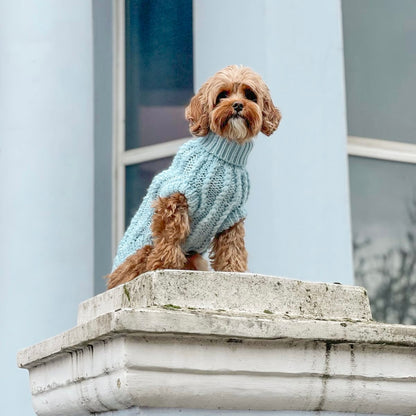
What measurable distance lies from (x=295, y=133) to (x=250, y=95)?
2677mm

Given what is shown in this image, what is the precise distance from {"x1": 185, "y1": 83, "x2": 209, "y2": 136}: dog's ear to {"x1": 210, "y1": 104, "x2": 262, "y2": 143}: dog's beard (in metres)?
0.08

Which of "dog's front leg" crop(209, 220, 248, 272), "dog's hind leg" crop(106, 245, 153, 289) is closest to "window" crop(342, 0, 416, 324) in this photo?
"dog's front leg" crop(209, 220, 248, 272)

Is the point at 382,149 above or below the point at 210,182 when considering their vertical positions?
above

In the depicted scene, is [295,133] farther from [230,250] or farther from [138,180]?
[230,250]

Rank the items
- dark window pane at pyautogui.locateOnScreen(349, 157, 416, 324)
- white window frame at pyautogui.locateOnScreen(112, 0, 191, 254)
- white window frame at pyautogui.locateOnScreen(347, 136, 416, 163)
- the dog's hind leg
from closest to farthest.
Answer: the dog's hind leg → dark window pane at pyautogui.locateOnScreen(349, 157, 416, 324) → white window frame at pyautogui.locateOnScreen(347, 136, 416, 163) → white window frame at pyautogui.locateOnScreen(112, 0, 191, 254)

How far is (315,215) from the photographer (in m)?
5.59

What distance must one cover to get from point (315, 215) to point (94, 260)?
1791mm

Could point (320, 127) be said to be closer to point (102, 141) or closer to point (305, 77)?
point (305, 77)

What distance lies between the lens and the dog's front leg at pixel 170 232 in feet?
10.1

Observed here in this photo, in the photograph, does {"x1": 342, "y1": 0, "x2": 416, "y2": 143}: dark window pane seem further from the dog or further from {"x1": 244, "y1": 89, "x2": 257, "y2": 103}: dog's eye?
{"x1": 244, "y1": 89, "x2": 257, "y2": 103}: dog's eye

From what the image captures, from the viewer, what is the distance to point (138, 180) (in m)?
6.84

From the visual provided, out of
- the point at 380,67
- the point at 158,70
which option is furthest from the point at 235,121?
the point at 380,67

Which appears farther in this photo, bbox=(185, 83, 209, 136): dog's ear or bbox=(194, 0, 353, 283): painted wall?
bbox=(194, 0, 353, 283): painted wall

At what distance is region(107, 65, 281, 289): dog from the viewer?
2.97m
